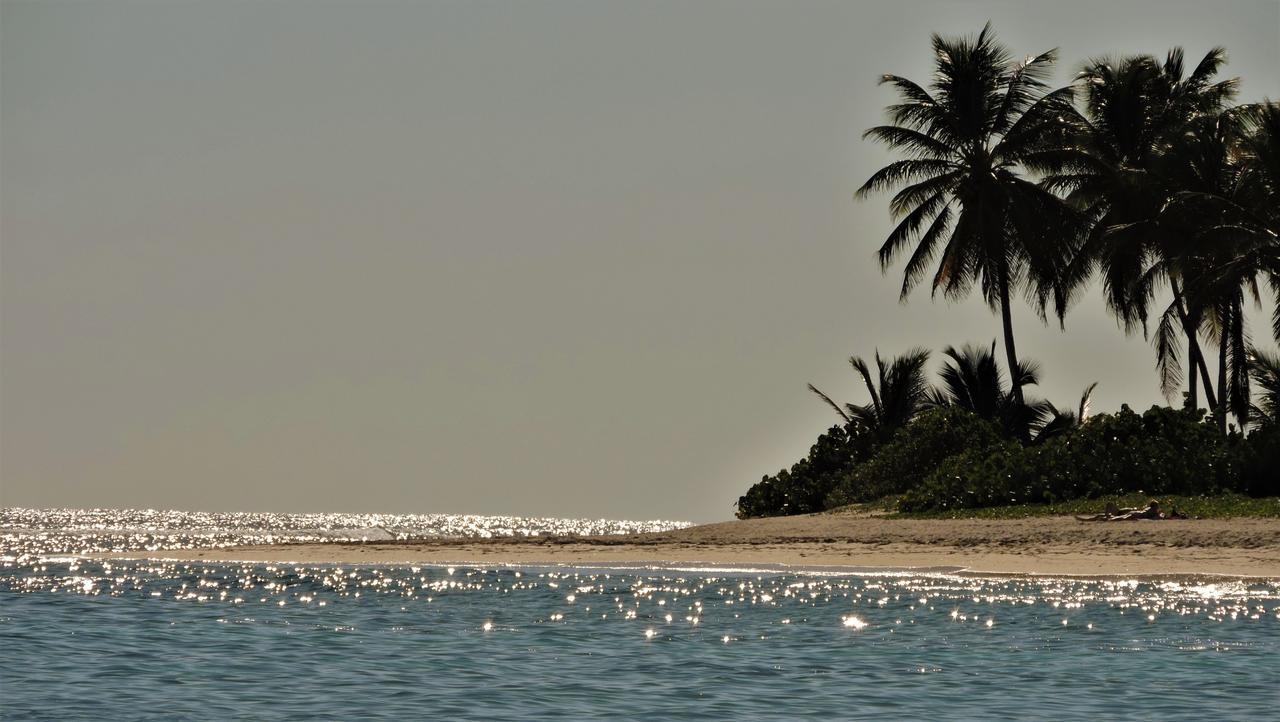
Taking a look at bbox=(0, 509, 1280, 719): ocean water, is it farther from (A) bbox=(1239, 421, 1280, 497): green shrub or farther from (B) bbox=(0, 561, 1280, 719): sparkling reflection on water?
(A) bbox=(1239, 421, 1280, 497): green shrub

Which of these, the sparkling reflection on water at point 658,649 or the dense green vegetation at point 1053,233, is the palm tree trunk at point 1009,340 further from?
the sparkling reflection on water at point 658,649

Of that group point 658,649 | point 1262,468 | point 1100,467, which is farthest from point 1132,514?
point 658,649

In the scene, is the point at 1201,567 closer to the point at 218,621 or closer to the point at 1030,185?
the point at 218,621

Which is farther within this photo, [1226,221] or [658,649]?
[1226,221]

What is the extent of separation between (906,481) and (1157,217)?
11.3 meters

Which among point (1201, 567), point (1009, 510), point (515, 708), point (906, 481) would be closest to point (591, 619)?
point (515, 708)

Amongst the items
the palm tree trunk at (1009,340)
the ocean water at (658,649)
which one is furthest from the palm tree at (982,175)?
the ocean water at (658,649)

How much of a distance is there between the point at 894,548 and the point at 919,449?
12132 millimetres

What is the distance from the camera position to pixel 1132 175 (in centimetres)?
4353

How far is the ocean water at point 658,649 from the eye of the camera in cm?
1423

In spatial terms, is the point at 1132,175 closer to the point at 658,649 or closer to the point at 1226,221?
the point at 1226,221

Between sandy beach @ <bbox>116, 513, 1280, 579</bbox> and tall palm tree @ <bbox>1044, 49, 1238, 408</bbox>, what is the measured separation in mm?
13430

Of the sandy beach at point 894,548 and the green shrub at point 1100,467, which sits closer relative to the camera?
the sandy beach at point 894,548

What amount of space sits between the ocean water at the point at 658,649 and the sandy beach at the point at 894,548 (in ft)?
7.08
